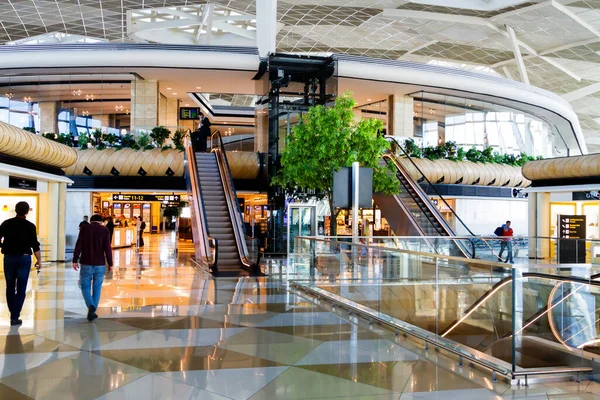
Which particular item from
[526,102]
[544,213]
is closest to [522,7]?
[526,102]

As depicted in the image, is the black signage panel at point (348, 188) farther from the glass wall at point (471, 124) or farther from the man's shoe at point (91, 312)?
the glass wall at point (471, 124)

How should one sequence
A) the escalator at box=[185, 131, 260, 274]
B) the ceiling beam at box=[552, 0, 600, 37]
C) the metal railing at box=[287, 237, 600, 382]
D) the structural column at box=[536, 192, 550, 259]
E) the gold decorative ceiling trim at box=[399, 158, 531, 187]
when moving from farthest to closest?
1. the ceiling beam at box=[552, 0, 600, 37]
2. the gold decorative ceiling trim at box=[399, 158, 531, 187]
3. the structural column at box=[536, 192, 550, 259]
4. the escalator at box=[185, 131, 260, 274]
5. the metal railing at box=[287, 237, 600, 382]

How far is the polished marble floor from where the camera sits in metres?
5.61

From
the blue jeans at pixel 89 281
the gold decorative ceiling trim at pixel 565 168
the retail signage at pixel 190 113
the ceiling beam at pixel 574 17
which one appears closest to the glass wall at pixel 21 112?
the retail signage at pixel 190 113

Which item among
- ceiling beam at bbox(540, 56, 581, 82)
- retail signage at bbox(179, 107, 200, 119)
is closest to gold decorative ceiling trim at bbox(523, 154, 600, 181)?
retail signage at bbox(179, 107, 200, 119)

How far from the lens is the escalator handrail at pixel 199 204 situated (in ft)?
59.6

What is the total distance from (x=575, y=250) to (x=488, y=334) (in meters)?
10.5

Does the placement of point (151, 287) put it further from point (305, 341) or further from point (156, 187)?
point (156, 187)

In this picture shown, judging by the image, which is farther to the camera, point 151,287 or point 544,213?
point 544,213

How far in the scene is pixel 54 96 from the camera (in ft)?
100

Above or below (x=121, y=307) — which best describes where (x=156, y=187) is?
above

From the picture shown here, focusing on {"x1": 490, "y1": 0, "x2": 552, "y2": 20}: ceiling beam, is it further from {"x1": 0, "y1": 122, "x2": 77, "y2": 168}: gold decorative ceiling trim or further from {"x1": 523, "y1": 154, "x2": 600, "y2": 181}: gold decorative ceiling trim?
{"x1": 0, "y1": 122, "x2": 77, "y2": 168}: gold decorative ceiling trim

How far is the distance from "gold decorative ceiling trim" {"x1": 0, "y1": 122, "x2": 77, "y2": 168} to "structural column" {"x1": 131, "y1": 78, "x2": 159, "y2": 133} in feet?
32.0

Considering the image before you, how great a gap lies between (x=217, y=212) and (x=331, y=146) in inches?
187
